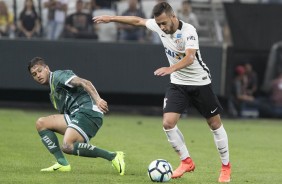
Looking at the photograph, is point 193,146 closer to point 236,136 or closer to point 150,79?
point 236,136

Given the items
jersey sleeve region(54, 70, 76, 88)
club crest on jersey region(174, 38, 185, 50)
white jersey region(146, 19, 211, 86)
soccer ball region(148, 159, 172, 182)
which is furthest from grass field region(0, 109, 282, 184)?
club crest on jersey region(174, 38, 185, 50)

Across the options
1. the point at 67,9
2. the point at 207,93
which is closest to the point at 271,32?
the point at 67,9

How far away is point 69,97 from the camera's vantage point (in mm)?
11203

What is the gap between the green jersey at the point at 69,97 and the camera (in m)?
11.1

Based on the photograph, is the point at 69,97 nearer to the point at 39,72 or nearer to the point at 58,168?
the point at 39,72

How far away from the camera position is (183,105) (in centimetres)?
1088

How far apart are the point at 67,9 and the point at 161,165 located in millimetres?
13548

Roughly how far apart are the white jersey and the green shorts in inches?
46.1

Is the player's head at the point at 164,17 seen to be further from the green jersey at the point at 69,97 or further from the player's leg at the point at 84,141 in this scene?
the player's leg at the point at 84,141

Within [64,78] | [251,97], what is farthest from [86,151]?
[251,97]

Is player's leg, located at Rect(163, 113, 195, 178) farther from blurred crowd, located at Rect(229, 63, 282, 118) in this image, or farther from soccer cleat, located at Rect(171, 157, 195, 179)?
blurred crowd, located at Rect(229, 63, 282, 118)

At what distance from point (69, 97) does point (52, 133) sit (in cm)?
54

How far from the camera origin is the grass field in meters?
10.9

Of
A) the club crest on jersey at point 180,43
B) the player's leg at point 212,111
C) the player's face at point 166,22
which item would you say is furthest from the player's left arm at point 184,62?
the player's leg at point 212,111
